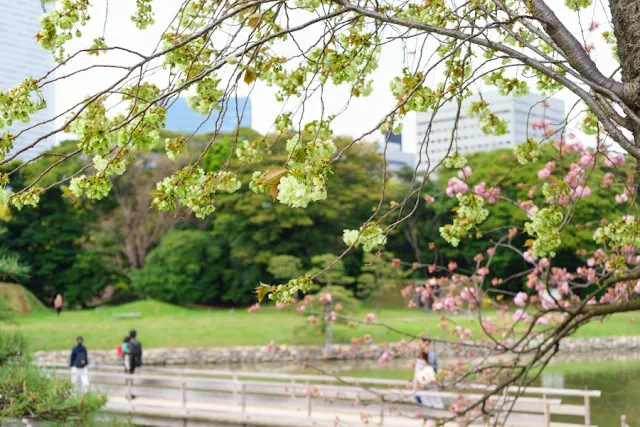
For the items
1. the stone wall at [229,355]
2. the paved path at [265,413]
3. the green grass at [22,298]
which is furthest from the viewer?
the green grass at [22,298]

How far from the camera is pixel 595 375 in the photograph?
18531mm

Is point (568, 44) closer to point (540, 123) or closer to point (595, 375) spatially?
point (540, 123)

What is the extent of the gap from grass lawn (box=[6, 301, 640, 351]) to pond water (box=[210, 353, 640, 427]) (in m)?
1.79

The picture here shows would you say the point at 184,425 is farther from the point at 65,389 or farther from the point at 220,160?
the point at 220,160

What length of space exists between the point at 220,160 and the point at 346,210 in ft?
20.1

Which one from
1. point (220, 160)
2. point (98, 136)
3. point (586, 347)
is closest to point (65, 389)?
point (98, 136)

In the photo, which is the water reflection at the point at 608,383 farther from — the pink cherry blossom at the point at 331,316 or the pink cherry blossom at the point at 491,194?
the pink cherry blossom at the point at 491,194

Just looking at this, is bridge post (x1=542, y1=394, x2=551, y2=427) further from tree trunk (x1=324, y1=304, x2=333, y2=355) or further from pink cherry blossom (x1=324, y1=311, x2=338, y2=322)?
tree trunk (x1=324, y1=304, x2=333, y2=355)

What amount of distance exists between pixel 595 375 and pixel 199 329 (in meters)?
11.8

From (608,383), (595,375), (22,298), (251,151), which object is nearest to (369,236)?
(251,151)

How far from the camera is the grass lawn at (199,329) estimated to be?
2392 cm

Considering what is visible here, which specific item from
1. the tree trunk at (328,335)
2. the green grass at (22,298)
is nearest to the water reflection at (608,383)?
the tree trunk at (328,335)

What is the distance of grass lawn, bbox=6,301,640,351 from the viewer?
23922 millimetres

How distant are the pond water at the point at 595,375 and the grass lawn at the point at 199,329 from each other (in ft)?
5.87
